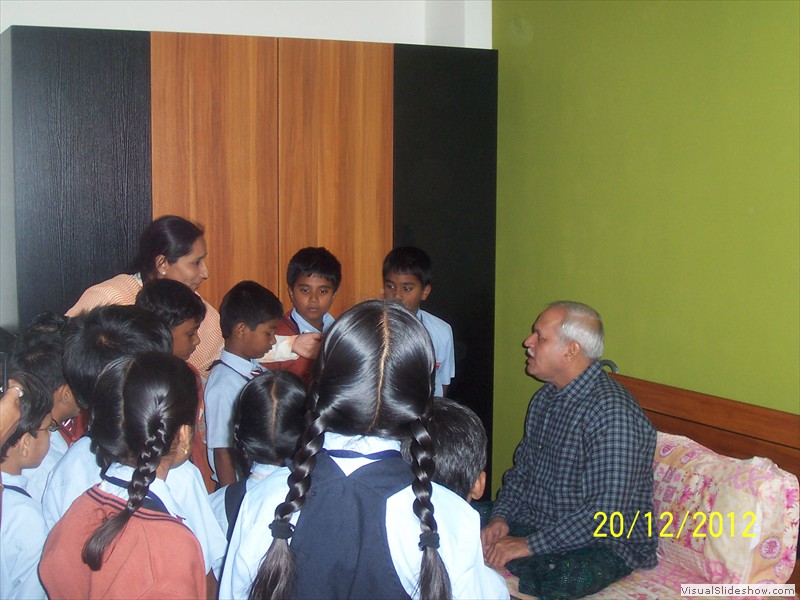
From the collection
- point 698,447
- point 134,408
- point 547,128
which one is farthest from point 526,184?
point 134,408

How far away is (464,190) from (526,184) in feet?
0.92

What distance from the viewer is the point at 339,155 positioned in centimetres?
337

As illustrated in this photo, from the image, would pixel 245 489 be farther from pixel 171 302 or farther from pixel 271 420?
pixel 171 302

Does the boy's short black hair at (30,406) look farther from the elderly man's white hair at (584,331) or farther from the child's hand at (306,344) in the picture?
the elderly man's white hair at (584,331)

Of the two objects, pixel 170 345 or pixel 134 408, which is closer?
pixel 134 408

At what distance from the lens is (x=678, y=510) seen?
2.36 metres

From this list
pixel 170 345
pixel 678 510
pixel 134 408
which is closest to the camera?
pixel 134 408

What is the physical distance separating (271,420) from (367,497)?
57 cm

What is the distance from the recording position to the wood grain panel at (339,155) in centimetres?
329

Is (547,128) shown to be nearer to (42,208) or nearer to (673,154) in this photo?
(673,154)

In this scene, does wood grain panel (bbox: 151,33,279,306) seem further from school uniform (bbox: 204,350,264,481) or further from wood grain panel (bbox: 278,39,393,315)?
school uniform (bbox: 204,350,264,481)

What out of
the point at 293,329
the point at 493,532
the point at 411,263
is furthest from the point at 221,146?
the point at 493,532

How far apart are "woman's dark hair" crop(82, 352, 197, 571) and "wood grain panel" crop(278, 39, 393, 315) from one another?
1.82 m

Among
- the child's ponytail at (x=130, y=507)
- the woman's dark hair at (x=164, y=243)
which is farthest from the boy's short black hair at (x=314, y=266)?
the child's ponytail at (x=130, y=507)
